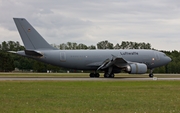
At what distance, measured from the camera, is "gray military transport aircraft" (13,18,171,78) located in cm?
4324

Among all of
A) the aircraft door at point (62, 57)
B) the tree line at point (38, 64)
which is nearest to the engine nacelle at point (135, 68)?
the aircraft door at point (62, 57)

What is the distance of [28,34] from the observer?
4353 cm

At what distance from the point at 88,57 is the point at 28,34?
8.02 meters

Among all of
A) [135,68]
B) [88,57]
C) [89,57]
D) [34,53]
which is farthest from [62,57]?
[135,68]

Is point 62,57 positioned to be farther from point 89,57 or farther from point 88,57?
point 89,57

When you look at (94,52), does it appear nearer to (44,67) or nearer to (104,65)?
→ (104,65)

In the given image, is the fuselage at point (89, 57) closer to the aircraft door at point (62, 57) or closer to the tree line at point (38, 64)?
the aircraft door at point (62, 57)

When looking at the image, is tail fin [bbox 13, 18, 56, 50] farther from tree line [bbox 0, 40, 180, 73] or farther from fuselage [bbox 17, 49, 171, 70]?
tree line [bbox 0, 40, 180, 73]

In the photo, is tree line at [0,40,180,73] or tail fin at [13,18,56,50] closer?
tail fin at [13,18,56,50]

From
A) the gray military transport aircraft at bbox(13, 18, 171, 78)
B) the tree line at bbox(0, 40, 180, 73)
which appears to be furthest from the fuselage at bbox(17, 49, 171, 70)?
the tree line at bbox(0, 40, 180, 73)
